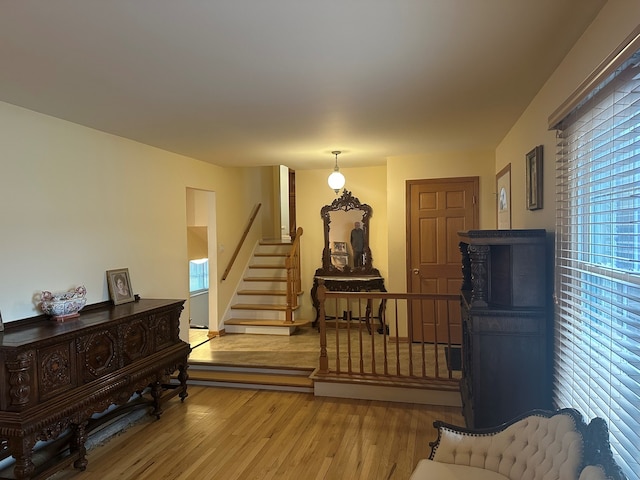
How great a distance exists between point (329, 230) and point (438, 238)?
1843 mm

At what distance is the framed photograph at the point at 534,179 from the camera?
2.87 m

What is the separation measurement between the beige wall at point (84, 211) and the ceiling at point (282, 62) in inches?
9.3

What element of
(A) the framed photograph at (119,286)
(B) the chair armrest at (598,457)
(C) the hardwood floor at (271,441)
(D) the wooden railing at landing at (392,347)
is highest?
(A) the framed photograph at (119,286)

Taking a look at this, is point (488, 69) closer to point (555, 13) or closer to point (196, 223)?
point (555, 13)

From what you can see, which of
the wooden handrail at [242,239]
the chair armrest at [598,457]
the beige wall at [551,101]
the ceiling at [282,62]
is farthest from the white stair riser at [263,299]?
the chair armrest at [598,457]

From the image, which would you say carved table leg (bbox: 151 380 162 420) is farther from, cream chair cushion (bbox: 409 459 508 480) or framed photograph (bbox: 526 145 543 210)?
Answer: framed photograph (bbox: 526 145 543 210)

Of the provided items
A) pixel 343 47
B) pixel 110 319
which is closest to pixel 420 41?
pixel 343 47

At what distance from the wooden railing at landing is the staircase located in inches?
29.7

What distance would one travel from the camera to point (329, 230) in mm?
6703

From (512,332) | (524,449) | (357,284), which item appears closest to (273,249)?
(357,284)

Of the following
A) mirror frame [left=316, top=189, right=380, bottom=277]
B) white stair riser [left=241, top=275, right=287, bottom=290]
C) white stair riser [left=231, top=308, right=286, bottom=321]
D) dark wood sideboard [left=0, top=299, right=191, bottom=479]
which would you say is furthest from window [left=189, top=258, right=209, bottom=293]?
dark wood sideboard [left=0, top=299, right=191, bottom=479]

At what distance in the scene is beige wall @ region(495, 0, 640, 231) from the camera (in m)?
1.67

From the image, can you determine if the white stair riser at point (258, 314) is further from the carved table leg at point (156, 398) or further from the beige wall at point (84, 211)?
the carved table leg at point (156, 398)

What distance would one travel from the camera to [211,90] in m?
2.75
